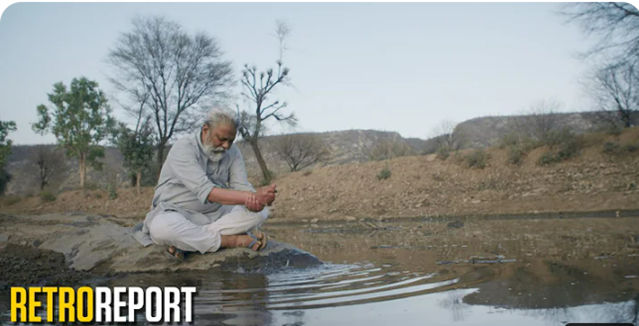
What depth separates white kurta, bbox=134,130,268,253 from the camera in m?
4.00

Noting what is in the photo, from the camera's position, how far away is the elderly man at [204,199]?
3982 millimetres

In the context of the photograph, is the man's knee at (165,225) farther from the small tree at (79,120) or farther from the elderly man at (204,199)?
the small tree at (79,120)

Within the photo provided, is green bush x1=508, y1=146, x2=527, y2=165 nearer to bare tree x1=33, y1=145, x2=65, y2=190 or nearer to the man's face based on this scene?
the man's face

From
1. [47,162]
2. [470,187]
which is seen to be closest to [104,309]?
[470,187]

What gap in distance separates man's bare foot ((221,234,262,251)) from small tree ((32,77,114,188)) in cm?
2797

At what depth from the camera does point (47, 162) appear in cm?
3684

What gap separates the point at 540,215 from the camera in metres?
11.9

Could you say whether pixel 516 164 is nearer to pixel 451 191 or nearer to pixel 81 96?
pixel 451 191

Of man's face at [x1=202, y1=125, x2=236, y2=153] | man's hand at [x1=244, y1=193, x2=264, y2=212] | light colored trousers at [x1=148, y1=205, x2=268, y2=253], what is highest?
man's face at [x1=202, y1=125, x2=236, y2=153]

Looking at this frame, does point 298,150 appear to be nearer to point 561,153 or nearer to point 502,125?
point 561,153

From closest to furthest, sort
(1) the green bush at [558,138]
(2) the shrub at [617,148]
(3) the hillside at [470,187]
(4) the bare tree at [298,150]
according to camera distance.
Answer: (3) the hillside at [470,187] < (2) the shrub at [617,148] < (1) the green bush at [558,138] < (4) the bare tree at [298,150]

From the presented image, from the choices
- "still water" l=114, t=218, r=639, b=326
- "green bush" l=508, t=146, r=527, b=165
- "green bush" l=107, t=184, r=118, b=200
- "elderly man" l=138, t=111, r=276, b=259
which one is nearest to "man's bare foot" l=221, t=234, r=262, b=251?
"elderly man" l=138, t=111, r=276, b=259

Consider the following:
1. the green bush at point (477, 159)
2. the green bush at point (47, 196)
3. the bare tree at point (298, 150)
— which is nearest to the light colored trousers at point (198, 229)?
the green bush at point (477, 159)

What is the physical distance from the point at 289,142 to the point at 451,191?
18.7 metres
